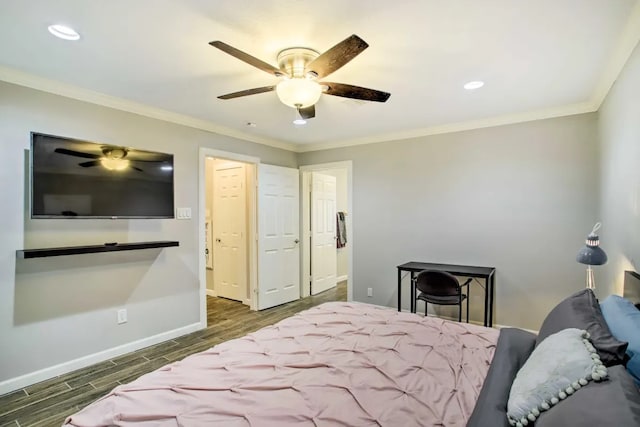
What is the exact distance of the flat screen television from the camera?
252cm

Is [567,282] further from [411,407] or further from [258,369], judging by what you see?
[258,369]

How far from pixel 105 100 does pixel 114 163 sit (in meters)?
0.64

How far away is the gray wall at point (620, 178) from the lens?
202cm

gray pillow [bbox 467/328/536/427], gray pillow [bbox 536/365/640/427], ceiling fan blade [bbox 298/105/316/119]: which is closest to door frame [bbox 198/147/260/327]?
ceiling fan blade [bbox 298/105/316/119]

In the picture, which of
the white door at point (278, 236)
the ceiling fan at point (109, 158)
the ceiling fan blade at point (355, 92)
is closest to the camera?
the ceiling fan blade at point (355, 92)

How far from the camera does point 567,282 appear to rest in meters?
3.42

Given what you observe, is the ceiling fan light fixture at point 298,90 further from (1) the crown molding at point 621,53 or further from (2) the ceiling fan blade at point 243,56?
(1) the crown molding at point 621,53

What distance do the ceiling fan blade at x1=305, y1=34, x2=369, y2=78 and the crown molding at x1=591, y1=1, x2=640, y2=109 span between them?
4.94 feet

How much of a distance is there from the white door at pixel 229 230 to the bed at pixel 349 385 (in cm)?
319

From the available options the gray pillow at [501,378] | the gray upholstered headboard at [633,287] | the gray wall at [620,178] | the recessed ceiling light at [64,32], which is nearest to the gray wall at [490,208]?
the gray wall at [620,178]

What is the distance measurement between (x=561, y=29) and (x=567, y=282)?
8.54ft

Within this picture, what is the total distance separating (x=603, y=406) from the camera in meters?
0.85

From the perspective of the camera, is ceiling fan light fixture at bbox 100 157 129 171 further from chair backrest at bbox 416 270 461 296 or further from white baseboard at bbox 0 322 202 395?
chair backrest at bbox 416 270 461 296

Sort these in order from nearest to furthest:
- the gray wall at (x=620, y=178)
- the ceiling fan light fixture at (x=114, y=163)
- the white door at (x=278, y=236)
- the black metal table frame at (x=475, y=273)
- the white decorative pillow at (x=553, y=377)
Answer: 1. the white decorative pillow at (x=553, y=377)
2. the gray wall at (x=620, y=178)
3. the ceiling fan light fixture at (x=114, y=163)
4. the black metal table frame at (x=475, y=273)
5. the white door at (x=278, y=236)
